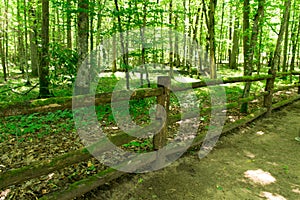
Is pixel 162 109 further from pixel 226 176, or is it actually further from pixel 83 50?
pixel 83 50

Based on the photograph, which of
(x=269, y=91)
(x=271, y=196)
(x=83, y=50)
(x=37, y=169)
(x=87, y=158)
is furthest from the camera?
(x=83, y=50)

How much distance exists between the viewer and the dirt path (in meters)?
2.94

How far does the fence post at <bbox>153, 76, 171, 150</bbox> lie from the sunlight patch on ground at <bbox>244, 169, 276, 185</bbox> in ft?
4.64

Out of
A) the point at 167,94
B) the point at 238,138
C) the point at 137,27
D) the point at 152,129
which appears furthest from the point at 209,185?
the point at 137,27

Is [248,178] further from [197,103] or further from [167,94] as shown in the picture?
[197,103]

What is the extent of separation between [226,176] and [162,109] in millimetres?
1429

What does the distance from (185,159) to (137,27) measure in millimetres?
5144

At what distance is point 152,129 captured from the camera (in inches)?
135

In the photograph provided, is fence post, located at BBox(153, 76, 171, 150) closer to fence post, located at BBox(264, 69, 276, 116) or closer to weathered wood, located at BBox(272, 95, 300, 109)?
fence post, located at BBox(264, 69, 276, 116)

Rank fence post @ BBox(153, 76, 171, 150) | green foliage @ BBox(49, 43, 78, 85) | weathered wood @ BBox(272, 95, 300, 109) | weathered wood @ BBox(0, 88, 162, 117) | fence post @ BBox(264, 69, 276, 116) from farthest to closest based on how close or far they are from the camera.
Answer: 1. weathered wood @ BBox(272, 95, 300, 109)
2. fence post @ BBox(264, 69, 276, 116)
3. green foliage @ BBox(49, 43, 78, 85)
4. fence post @ BBox(153, 76, 171, 150)
5. weathered wood @ BBox(0, 88, 162, 117)

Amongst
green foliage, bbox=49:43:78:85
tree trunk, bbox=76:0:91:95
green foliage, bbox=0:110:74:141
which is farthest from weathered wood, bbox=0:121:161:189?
tree trunk, bbox=76:0:91:95

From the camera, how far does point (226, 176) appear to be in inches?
133

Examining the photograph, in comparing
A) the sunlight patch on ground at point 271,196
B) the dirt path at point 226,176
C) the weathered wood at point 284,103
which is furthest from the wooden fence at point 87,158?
the weathered wood at point 284,103

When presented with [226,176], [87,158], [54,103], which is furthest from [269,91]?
[54,103]
